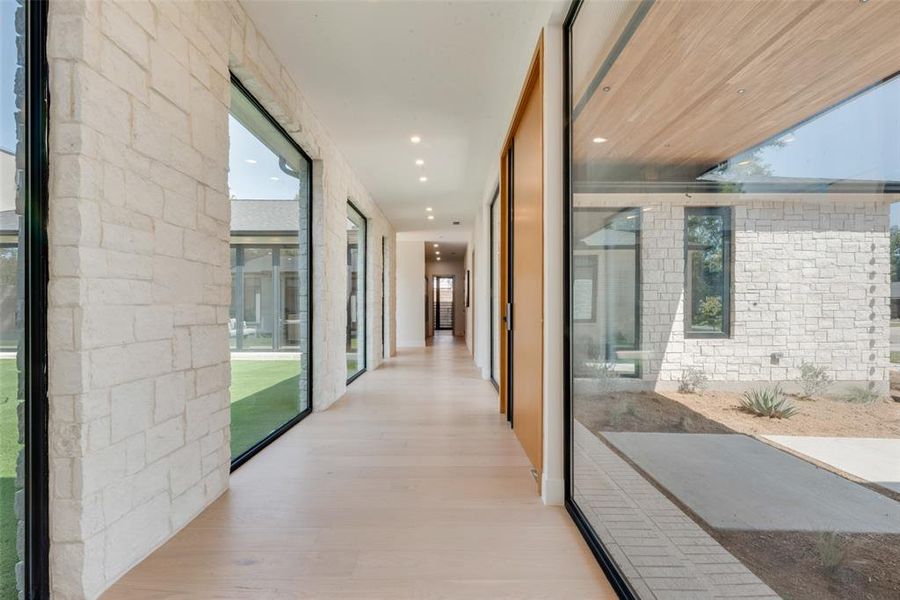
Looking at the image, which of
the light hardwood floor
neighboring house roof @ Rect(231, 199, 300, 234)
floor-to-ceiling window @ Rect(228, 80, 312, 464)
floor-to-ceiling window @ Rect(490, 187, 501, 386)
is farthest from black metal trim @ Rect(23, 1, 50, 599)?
floor-to-ceiling window @ Rect(490, 187, 501, 386)

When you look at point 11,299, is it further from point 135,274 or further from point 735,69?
point 735,69

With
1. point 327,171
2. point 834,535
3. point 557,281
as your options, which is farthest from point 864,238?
point 327,171

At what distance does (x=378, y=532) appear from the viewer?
184 cm

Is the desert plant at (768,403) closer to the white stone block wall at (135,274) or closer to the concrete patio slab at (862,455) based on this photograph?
the concrete patio slab at (862,455)

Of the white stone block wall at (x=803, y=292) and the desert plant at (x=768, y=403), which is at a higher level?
the white stone block wall at (x=803, y=292)

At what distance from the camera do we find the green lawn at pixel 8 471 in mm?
1303

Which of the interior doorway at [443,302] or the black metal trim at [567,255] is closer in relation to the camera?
the black metal trim at [567,255]

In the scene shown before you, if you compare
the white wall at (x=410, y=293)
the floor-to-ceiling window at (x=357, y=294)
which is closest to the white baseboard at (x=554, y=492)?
the floor-to-ceiling window at (x=357, y=294)

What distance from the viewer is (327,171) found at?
3930mm

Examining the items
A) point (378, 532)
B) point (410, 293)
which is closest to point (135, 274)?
point (378, 532)

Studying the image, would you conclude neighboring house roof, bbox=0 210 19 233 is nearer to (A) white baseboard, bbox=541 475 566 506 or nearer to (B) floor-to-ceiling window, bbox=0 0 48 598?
(B) floor-to-ceiling window, bbox=0 0 48 598

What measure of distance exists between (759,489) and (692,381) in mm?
289

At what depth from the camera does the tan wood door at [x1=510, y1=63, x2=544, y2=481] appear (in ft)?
7.96

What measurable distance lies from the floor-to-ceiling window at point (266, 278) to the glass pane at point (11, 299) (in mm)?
1028
